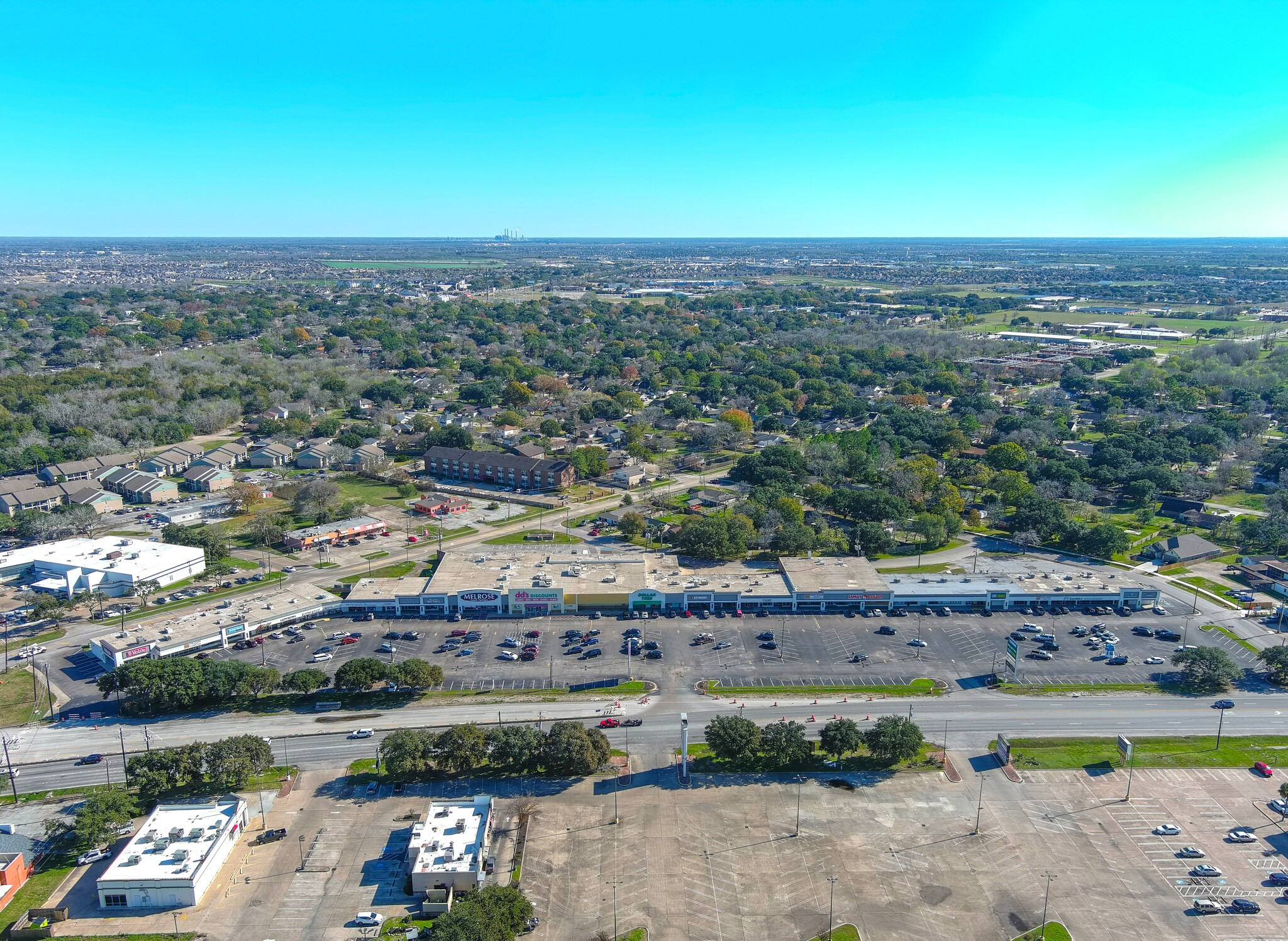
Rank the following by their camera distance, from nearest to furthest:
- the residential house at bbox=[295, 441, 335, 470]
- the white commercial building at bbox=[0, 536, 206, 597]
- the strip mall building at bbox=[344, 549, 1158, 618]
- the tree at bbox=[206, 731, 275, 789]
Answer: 1. the tree at bbox=[206, 731, 275, 789]
2. the strip mall building at bbox=[344, 549, 1158, 618]
3. the white commercial building at bbox=[0, 536, 206, 597]
4. the residential house at bbox=[295, 441, 335, 470]

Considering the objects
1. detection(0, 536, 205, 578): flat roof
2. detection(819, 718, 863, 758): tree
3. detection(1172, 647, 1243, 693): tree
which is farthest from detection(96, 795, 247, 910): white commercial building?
detection(1172, 647, 1243, 693): tree

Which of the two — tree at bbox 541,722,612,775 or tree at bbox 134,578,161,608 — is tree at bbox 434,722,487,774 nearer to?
tree at bbox 541,722,612,775

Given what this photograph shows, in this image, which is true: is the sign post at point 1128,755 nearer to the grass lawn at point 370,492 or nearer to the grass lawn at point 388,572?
the grass lawn at point 388,572

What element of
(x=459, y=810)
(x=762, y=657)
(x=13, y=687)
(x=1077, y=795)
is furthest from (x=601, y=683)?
(x=13, y=687)

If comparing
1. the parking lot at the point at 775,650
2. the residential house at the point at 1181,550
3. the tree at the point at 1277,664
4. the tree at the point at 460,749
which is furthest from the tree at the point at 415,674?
the residential house at the point at 1181,550

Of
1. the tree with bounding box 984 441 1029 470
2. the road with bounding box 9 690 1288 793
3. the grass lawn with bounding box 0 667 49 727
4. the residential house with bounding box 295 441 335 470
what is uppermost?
the tree with bounding box 984 441 1029 470

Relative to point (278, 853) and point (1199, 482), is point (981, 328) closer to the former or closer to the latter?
point (1199, 482)
